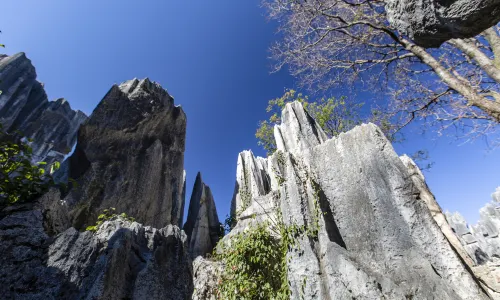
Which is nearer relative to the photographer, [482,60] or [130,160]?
[482,60]

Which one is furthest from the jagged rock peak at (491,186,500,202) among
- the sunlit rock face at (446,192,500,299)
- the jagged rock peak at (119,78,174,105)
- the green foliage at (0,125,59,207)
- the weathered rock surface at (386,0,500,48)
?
the green foliage at (0,125,59,207)

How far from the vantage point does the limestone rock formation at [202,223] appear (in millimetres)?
14357

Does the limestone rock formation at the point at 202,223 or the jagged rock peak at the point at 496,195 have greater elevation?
the jagged rock peak at the point at 496,195

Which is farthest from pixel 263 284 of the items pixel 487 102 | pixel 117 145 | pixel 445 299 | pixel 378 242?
pixel 117 145

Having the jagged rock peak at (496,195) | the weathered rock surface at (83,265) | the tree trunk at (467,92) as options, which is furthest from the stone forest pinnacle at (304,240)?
the jagged rock peak at (496,195)

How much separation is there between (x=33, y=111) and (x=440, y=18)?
2101 inches

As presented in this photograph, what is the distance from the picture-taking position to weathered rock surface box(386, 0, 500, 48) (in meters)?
1.97

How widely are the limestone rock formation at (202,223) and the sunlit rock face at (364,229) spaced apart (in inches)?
359

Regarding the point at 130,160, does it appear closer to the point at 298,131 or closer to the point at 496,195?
the point at 298,131

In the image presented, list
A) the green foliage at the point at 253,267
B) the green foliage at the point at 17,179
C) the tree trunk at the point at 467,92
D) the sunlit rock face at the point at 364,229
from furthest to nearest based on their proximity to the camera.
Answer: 1. the green foliage at the point at 253,267
2. the tree trunk at the point at 467,92
3. the sunlit rock face at the point at 364,229
4. the green foliage at the point at 17,179

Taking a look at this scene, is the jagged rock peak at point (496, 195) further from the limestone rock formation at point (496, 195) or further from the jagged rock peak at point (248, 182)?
the jagged rock peak at point (248, 182)

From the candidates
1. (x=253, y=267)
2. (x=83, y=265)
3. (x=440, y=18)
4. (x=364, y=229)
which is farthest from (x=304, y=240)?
(x=440, y=18)

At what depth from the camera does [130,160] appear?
16047 mm

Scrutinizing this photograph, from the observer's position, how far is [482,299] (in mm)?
4191
